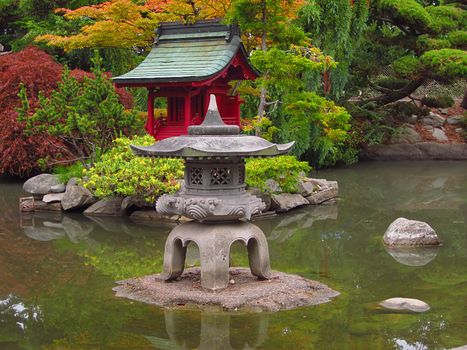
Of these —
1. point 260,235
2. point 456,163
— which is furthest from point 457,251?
point 456,163

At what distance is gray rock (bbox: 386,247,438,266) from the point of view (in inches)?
397

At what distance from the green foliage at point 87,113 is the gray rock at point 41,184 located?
89 cm

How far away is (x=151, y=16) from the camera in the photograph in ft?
69.0

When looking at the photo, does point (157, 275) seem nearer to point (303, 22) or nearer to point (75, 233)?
point (75, 233)

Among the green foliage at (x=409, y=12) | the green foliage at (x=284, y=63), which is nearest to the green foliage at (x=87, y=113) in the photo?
the green foliage at (x=284, y=63)

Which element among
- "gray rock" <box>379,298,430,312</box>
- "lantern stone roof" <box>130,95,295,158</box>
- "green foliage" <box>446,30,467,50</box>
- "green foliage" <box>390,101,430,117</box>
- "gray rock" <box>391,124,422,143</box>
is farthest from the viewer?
"green foliage" <box>390,101,430,117</box>

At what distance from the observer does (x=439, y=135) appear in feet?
90.6

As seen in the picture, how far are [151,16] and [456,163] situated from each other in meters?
12.5

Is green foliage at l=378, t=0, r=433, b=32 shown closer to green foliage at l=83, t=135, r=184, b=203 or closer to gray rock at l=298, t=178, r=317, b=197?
gray rock at l=298, t=178, r=317, b=197

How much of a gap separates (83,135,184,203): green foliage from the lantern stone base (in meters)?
4.64

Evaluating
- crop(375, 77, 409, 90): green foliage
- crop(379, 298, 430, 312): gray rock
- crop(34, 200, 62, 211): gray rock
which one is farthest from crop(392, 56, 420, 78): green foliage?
crop(379, 298, 430, 312): gray rock

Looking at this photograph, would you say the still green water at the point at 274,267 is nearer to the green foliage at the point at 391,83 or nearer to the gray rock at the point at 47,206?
the gray rock at the point at 47,206

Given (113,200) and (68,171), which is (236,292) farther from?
(68,171)

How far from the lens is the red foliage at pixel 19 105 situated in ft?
61.0
